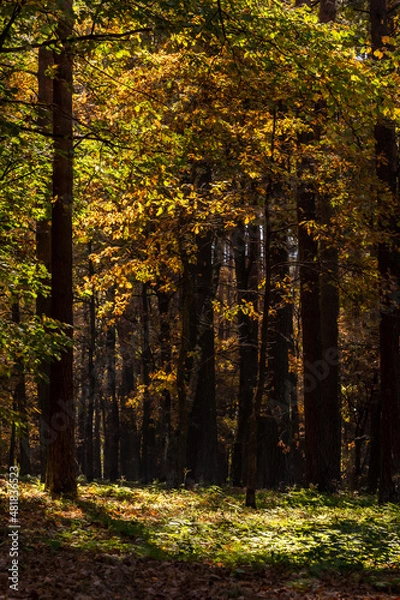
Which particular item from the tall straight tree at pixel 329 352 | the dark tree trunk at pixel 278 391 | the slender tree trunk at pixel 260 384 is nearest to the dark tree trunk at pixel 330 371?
the tall straight tree at pixel 329 352

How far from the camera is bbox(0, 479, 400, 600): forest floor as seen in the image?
26.0 ft

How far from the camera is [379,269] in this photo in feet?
51.1

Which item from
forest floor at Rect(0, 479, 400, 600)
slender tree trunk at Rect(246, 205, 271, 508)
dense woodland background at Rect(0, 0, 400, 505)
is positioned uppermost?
dense woodland background at Rect(0, 0, 400, 505)

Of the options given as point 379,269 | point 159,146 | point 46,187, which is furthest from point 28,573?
point 379,269

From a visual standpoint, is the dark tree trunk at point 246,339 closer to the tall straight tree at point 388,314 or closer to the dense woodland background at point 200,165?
the dense woodland background at point 200,165

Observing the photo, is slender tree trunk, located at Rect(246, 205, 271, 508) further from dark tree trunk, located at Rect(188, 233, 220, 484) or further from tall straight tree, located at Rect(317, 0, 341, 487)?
dark tree trunk, located at Rect(188, 233, 220, 484)

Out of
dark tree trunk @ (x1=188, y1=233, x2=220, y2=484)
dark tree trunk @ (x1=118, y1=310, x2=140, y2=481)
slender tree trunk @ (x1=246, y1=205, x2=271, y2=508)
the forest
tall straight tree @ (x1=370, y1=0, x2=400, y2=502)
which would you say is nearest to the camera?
the forest

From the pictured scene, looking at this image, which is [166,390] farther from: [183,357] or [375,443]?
[375,443]

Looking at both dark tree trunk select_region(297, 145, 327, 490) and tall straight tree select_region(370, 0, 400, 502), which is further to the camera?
dark tree trunk select_region(297, 145, 327, 490)

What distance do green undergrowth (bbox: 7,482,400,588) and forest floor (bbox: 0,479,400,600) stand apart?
0.07 ft

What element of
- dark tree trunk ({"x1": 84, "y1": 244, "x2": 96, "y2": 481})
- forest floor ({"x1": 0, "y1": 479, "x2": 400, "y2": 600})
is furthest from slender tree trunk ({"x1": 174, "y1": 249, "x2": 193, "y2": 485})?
dark tree trunk ({"x1": 84, "y1": 244, "x2": 96, "y2": 481})

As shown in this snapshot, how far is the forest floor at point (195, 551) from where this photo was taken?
7930 millimetres

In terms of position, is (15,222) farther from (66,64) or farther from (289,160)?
(289,160)

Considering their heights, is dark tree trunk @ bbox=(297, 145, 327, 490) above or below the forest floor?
above
